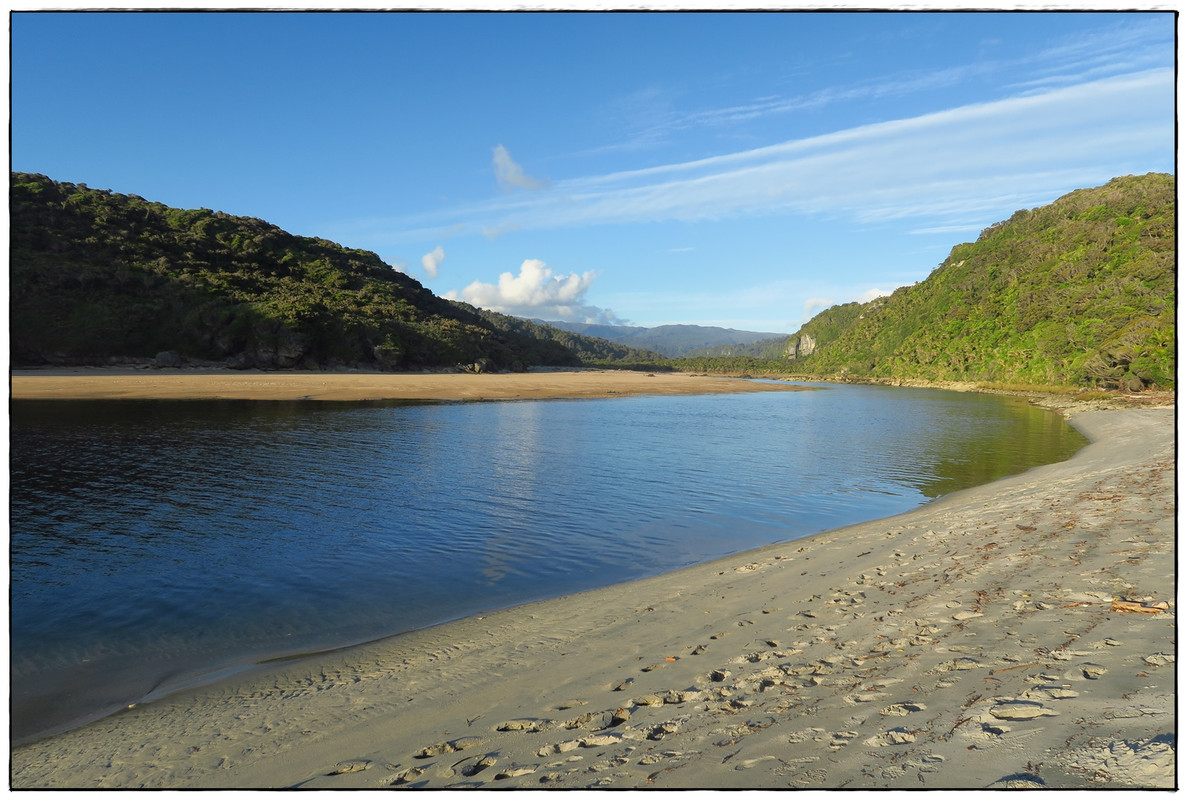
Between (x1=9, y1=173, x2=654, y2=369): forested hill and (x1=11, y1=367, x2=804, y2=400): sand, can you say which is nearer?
(x1=11, y1=367, x2=804, y2=400): sand

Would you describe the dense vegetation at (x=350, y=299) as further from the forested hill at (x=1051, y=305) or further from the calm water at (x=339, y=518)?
the calm water at (x=339, y=518)

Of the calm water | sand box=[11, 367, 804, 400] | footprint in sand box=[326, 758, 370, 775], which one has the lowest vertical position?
the calm water

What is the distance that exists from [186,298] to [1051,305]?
394 feet

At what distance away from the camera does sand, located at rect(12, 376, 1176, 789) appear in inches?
142

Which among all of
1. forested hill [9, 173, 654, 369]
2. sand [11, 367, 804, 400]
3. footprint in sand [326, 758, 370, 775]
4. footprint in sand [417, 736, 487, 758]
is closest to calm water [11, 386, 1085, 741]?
footprint in sand [326, 758, 370, 775]

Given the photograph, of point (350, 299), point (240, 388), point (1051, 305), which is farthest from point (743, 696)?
point (1051, 305)

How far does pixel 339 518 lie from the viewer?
13250 mm

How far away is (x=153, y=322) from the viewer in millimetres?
65938

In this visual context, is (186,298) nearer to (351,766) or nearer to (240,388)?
(240,388)

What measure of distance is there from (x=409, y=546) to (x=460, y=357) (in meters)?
89.6

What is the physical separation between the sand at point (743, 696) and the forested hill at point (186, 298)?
185ft

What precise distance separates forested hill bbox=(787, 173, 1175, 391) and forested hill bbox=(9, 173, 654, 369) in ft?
268

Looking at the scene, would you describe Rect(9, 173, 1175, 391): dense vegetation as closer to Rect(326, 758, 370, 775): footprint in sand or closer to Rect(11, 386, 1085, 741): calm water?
Rect(11, 386, 1085, 741): calm water

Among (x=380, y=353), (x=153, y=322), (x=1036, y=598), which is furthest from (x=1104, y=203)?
(x=153, y=322)
